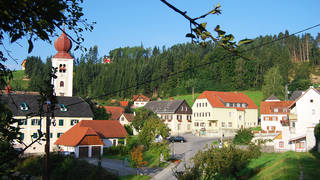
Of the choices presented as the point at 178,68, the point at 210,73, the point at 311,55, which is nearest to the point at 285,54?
the point at 311,55

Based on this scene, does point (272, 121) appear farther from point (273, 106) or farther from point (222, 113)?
point (222, 113)

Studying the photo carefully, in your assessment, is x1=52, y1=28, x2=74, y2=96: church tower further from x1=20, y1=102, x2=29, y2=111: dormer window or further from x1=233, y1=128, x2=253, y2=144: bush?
x1=233, y1=128, x2=253, y2=144: bush

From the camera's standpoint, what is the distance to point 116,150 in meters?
46.2

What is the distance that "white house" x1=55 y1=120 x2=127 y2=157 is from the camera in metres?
42.7

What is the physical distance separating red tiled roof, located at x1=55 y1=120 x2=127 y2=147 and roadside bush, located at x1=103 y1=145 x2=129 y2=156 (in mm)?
2285

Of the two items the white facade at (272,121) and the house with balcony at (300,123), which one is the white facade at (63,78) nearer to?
the white facade at (272,121)

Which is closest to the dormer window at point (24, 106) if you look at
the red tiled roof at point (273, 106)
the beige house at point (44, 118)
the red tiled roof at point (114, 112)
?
the beige house at point (44, 118)

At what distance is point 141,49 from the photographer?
19962cm

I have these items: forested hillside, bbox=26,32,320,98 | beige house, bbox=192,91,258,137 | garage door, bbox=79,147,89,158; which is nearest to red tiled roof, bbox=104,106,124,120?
forested hillside, bbox=26,32,320,98

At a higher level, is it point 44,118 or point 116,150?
point 44,118

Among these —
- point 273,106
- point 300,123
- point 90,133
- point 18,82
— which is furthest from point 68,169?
point 273,106

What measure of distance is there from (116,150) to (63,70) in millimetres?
27804

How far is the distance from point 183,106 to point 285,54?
230ft

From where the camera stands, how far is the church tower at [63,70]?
215ft
